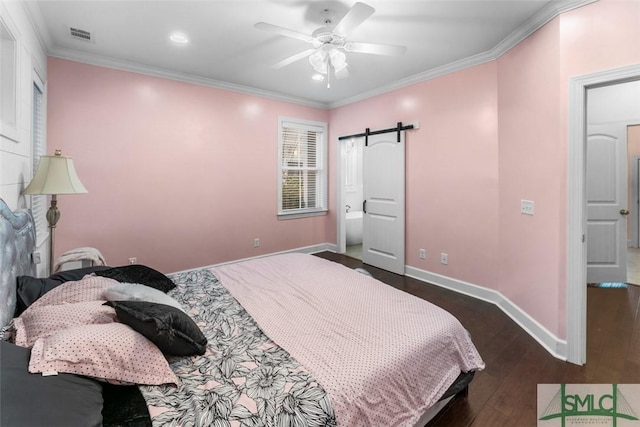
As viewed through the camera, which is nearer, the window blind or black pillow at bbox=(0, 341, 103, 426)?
black pillow at bbox=(0, 341, 103, 426)

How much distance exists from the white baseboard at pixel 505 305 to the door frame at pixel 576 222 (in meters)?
0.09

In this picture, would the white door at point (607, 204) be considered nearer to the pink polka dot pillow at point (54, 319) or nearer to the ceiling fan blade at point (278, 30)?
the ceiling fan blade at point (278, 30)

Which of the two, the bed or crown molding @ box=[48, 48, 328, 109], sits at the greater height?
crown molding @ box=[48, 48, 328, 109]

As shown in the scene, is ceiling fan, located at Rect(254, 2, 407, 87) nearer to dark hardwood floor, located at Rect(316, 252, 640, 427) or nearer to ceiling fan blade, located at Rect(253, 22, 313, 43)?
ceiling fan blade, located at Rect(253, 22, 313, 43)

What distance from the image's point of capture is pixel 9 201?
1899 millimetres

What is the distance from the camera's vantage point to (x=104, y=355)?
1.10 metres

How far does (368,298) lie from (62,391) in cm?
153

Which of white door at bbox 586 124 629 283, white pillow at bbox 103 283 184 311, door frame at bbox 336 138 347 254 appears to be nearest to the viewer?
white pillow at bbox 103 283 184 311

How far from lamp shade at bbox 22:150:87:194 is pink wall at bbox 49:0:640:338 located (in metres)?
1.09

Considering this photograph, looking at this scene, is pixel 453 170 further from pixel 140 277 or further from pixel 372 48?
pixel 140 277

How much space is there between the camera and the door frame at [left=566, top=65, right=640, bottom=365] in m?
2.15

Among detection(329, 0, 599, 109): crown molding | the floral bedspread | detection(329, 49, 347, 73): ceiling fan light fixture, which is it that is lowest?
the floral bedspread

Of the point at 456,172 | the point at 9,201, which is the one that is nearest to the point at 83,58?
the point at 9,201

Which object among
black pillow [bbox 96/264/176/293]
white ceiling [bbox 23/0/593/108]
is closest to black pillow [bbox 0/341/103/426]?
black pillow [bbox 96/264/176/293]
